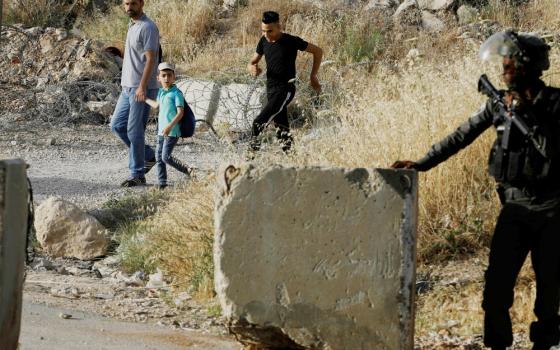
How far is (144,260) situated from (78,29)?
11153 millimetres

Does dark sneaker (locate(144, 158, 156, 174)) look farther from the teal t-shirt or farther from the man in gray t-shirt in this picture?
the teal t-shirt

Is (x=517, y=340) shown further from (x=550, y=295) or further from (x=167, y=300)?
(x=167, y=300)

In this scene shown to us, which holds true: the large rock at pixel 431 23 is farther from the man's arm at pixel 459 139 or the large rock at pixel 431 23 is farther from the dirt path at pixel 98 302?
the man's arm at pixel 459 139

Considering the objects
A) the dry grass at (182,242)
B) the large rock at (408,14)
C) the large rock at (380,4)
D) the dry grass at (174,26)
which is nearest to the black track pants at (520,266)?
the dry grass at (182,242)

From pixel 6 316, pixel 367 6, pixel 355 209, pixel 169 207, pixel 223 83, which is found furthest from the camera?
pixel 367 6

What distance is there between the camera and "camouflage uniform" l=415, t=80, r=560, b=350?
197 inches

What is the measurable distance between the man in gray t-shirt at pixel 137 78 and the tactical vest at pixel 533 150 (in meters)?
5.54

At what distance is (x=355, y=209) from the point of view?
17.3ft

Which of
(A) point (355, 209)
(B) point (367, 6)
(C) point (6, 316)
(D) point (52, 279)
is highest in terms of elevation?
(B) point (367, 6)

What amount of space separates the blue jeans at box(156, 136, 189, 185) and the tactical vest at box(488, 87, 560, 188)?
5.32 m

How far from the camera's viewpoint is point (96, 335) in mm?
6078

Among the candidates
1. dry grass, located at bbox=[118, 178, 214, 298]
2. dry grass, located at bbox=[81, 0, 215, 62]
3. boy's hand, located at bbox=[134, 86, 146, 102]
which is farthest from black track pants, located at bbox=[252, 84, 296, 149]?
dry grass, located at bbox=[81, 0, 215, 62]

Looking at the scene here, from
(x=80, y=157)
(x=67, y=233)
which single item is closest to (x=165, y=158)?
(x=67, y=233)

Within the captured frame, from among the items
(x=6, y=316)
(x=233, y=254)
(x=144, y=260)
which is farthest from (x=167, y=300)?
(x=6, y=316)
